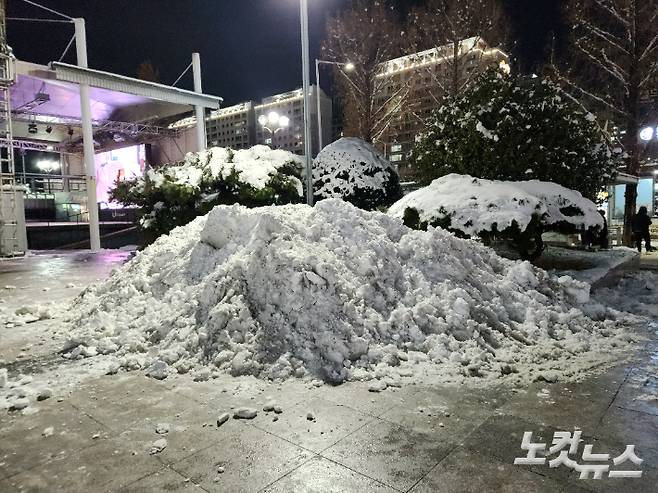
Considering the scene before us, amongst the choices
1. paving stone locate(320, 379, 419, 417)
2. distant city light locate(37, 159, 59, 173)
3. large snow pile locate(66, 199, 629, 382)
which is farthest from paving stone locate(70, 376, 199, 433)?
distant city light locate(37, 159, 59, 173)

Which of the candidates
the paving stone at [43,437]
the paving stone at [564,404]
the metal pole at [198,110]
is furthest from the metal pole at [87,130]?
the paving stone at [564,404]

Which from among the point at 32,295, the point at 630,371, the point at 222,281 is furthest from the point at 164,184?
the point at 630,371

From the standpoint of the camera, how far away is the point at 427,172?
1092cm

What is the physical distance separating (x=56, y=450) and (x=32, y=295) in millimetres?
6644

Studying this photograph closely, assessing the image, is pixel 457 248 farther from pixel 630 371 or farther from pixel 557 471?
pixel 557 471

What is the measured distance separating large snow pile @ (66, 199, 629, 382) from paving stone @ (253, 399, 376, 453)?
1.80ft

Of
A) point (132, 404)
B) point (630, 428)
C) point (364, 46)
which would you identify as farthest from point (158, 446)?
point (364, 46)

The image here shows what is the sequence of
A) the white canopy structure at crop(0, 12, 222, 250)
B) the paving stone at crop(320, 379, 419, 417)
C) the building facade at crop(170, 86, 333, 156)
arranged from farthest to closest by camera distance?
Answer: the building facade at crop(170, 86, 333, 156)
the white canopy structure at crop(0, 12, 222, 250)
the paving stone at crop(320, 379, 419, 417)

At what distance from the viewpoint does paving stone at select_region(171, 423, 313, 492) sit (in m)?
2.60

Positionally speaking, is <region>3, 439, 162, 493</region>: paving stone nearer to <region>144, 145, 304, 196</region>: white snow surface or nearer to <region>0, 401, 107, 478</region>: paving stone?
<region>0, 401, 107, 478</region>: paving stone

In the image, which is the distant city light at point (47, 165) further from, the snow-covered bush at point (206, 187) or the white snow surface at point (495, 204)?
the white snow surface at point (495, 204)

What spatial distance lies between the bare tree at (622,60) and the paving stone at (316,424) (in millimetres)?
17420

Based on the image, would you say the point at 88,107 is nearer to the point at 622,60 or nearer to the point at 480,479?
the point at 480,479

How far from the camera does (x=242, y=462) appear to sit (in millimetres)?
2789
